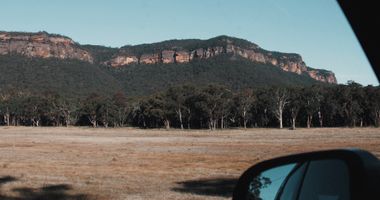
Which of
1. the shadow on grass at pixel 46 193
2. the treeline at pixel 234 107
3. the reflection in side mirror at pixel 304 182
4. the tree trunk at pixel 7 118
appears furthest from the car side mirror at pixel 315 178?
the tree trunk at pixel 7 118

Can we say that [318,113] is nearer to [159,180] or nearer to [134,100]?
[134,100]

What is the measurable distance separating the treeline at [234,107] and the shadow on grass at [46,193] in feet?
302

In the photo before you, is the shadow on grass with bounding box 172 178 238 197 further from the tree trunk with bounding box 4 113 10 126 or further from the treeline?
the tree trunk with bounding box 4 113 10 126

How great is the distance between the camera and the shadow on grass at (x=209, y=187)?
1558 centimetres

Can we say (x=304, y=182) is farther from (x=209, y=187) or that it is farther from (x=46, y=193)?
(x=209, y=187)

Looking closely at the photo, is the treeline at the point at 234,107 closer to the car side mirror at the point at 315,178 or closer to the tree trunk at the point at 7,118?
the tree trunk at the point at 7,118

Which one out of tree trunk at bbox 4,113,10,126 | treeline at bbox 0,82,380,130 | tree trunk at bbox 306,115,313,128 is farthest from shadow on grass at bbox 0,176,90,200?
tree trunk at bbox 4,113,10,126

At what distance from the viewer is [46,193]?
596 inches

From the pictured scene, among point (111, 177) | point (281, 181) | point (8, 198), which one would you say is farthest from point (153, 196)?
point (281, 181)

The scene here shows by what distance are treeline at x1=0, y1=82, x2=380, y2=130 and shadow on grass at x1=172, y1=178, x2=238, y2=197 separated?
291 feet

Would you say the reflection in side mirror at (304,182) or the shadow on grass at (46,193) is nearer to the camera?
the reflection in side mirror at (304,182)

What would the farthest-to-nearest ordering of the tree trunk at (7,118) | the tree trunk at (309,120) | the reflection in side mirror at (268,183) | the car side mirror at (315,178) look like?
the tree trunk at (7,118)
the tree trunk at (309,120)
the reflection in side mirror at (268,183)
the car side mirror at (315,178)

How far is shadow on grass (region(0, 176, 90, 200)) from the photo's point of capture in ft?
46.7

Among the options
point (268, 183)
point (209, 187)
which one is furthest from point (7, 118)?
point (268, 183)
